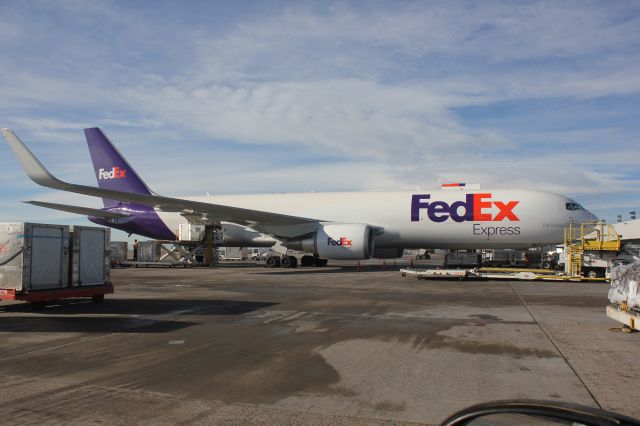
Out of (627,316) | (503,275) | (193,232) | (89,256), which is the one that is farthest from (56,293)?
(193,232)

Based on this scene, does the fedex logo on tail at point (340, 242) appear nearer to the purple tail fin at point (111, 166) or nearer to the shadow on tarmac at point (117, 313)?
the shadow on tarmac at point (117, 313)

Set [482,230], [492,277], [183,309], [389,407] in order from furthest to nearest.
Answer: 1. [482,230]
2. [492,277]
3. [183,309]
4. [389,407]

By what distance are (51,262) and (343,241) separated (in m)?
14.8

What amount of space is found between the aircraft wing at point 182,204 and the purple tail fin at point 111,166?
16.7 ft

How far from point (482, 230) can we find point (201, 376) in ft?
67.7

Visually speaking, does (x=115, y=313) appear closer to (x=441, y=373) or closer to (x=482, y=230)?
(x=441, y=373)

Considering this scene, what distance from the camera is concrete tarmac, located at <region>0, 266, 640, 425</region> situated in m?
4.66

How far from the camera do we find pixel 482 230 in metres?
24.2

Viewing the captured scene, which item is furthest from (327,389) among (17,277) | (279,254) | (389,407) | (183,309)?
(279,254)

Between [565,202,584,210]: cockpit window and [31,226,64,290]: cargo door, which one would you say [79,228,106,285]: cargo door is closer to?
[31,226,64,290]: cargo door

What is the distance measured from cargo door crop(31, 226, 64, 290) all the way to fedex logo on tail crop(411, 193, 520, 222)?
17602mm

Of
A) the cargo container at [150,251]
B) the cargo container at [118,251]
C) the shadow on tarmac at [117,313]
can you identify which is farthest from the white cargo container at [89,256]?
the cargo container at [118,251]

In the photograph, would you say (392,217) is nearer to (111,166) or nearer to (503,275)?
(503,275)

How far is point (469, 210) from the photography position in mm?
24328
